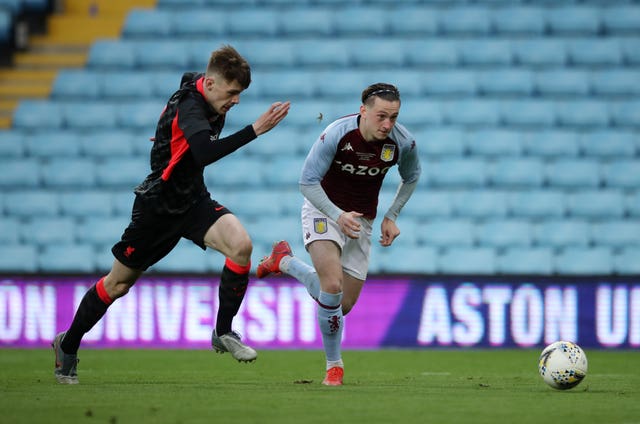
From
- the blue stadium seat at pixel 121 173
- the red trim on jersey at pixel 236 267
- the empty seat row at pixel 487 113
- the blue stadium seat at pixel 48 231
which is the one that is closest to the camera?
the red trim on jersey at pixel 236 267

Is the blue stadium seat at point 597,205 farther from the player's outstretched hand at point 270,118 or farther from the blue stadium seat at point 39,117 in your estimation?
the player's outstretched hand at point 270,118

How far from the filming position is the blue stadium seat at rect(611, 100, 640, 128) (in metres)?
14.0

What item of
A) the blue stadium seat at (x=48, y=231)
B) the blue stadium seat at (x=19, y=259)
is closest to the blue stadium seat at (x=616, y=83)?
the blue stadium seat at (x=48, y=231)

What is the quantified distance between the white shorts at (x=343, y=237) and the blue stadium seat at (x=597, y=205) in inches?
260

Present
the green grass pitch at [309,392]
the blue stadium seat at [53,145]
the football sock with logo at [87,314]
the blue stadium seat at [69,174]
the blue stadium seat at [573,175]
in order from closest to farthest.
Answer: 1. the green grass pitch at [309,392]
2. the football sock with logo at [87,314]
3. the blue stadium seat at [573,175]
4. the blue stadium seat at [69,174]
5. the blue stadium seat at [53,145]

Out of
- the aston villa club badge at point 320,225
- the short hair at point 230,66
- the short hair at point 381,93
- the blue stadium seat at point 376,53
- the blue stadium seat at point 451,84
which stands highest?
the short hair at point 230,66

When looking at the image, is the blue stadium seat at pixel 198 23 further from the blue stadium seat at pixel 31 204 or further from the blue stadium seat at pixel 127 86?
the blue stadium seat at pixel 31 204

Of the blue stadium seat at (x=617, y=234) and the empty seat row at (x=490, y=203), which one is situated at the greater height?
the empty seat row at (x=490, y=203)

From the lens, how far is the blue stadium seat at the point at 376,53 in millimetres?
14875

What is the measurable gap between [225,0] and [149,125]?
110 inches

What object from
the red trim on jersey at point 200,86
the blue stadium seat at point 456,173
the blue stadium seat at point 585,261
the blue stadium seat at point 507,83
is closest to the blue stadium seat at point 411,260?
the blue stadium seat at point 456,173

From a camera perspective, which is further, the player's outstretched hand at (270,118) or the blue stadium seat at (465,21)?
the blue stadium seat at (465,21)

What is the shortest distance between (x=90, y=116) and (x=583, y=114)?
6.97 meters

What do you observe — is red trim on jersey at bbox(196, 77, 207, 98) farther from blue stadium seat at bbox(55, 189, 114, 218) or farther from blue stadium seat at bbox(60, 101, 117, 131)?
blue stadium seat at bbox(60, 101, 117, 131)
